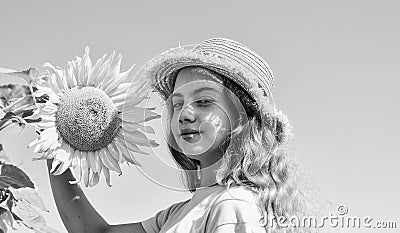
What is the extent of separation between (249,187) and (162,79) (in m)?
0.32

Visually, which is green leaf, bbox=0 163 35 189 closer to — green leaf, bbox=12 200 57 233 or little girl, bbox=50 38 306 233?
green leaf, bbox=12 200 57 233

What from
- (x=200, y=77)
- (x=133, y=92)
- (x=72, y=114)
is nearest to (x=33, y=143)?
(x=72, y=114)

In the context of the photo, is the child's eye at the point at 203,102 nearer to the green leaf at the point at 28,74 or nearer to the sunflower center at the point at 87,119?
the sunflower center at the point at 87,119

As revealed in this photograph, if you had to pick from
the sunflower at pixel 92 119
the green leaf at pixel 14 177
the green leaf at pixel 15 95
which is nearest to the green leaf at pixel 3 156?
the green leaf at pixel 14 177

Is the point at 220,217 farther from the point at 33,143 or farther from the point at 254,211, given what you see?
the point at 33,143

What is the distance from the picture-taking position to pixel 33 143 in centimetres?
90

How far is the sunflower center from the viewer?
1.01 m

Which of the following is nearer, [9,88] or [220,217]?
[9,88]

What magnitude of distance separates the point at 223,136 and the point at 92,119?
0.26 meters

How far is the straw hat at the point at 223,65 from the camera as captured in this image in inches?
43.7

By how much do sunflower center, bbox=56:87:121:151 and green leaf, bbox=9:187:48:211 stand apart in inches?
15.4

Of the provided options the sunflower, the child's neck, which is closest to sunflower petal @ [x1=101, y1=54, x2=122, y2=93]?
the sunflower

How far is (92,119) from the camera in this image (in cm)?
103

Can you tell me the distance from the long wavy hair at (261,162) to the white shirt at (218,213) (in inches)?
1.1
